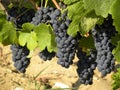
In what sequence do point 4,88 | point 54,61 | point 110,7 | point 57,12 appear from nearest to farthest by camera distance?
point 110,7, point 57,12, point 4,88, point 54,61

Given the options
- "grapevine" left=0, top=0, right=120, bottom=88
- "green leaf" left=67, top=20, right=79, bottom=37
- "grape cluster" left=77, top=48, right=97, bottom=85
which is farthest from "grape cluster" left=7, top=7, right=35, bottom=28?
"green leaf" left=67, top=20, right=79, bottom=37

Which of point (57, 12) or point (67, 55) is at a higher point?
point (57, 12)

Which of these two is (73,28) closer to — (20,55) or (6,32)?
(6,32)

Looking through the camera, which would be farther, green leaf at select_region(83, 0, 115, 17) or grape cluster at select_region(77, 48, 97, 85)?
grape cluster at select_region(77, 48, 97, 85)

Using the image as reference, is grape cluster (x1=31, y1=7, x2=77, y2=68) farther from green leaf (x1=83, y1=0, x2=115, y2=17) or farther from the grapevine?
green leaf (x1=83, y1=0, x2=115, y2=17)

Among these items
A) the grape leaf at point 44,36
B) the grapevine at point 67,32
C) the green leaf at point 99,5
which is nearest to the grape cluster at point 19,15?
the grapevine at point 67,32

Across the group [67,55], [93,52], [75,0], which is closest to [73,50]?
[67,55]

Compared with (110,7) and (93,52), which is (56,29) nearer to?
Answer: (93,52)
